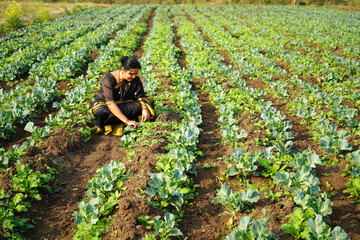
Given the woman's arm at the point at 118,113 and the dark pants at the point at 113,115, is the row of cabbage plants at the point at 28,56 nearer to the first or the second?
the dark pants at the point at 113,115

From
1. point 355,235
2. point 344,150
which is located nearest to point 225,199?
point 355,235

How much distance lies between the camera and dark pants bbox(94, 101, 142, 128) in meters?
4.84

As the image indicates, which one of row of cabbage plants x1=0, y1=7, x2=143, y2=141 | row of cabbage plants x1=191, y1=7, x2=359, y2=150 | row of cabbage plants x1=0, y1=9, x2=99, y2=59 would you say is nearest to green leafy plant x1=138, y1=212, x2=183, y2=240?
row of cabbage plants x1=191, y1=7, x2=359, y2=150

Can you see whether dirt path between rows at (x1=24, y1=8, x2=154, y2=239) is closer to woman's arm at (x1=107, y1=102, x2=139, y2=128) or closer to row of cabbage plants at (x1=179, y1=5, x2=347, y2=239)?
woman's arm at (x1=107, y1=102, x2=139, y2=128)

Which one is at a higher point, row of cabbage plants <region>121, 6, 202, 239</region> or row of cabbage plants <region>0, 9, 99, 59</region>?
row of cabbage plants <region>0, 9, 99, 59</region>

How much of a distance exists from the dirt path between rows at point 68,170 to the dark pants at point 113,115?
1.02 ft

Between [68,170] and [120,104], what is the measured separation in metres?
1.62

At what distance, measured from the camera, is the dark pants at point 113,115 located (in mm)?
4840

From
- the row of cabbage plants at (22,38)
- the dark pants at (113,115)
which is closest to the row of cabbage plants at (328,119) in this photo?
the dark pants at (113,115)

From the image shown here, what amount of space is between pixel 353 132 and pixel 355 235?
8.31 ft

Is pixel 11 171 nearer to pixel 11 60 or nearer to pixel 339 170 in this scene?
pixel 339 170

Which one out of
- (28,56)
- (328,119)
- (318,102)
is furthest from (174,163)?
(28,56)

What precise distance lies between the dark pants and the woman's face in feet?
1.90

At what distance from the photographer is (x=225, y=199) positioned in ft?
10.0
